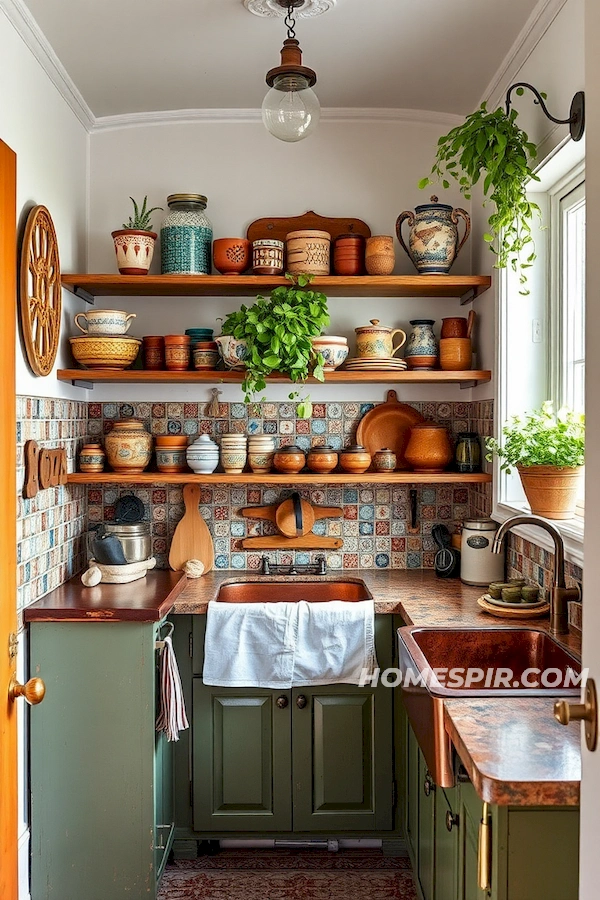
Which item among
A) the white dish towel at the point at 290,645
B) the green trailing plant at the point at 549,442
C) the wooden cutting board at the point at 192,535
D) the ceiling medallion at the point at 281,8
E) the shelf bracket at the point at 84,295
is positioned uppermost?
the ceiling medallion at the point at 281,8

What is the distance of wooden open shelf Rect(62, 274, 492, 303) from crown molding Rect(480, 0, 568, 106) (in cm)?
64

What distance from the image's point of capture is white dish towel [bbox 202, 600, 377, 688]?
106 inches

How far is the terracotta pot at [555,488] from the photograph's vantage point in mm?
2293

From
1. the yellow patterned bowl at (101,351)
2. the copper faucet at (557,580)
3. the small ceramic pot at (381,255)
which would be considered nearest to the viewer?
the copper faucet at (557,580)

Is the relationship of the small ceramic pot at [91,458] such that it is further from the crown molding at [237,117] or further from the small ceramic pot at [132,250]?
the crown molding at [237,117]

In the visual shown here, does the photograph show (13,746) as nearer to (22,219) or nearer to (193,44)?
(22,219)

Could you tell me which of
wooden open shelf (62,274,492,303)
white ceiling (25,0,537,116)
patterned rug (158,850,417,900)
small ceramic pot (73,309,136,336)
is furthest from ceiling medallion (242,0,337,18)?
patterned rug (158,850,417,900)

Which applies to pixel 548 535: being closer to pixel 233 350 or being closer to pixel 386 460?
pixel 386 460

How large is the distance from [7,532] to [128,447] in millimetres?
1259

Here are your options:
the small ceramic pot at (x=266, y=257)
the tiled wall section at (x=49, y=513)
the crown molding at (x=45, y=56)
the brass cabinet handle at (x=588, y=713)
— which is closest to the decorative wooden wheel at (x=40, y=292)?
the tiled wall section at (x=49, y=513)

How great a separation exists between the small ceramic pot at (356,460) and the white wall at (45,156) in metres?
1.04

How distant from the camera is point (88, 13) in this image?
2.40m

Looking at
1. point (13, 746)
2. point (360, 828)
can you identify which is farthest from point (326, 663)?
point (13, 746)

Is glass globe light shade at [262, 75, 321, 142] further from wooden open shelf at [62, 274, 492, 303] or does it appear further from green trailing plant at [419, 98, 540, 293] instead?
wooden open shelf at [62, 274, 492, 303]
